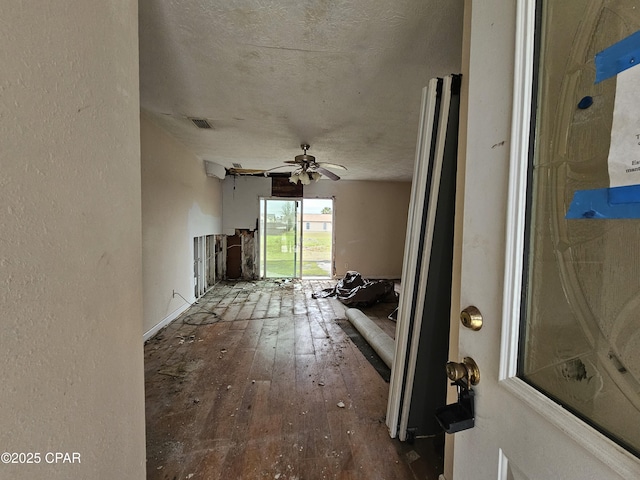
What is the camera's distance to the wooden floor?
1416mm

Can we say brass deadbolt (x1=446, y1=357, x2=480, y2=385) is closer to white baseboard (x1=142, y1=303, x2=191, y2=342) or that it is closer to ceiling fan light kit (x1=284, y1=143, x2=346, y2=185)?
ceiling fan light kit (x1=284, y1=143, x2=346, y2=185)

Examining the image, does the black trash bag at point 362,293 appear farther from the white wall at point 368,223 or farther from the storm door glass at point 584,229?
the storm door glass at point 584,229

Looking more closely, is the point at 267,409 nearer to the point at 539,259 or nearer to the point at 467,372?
the point at 467,372

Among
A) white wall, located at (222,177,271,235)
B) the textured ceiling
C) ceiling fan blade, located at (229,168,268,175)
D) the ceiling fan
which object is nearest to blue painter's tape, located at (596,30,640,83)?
the textured ceiling

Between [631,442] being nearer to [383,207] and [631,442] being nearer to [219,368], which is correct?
[219,368]

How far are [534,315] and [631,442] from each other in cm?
22

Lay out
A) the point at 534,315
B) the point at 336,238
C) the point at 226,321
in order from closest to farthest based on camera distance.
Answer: the point at 534,315, the point at 226,321, the point at 336,238

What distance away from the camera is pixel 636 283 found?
0.43 meters

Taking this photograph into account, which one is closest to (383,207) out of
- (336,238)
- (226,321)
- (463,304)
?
(336,238)

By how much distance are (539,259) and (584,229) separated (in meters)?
0.09

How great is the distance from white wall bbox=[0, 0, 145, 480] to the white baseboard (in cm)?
224

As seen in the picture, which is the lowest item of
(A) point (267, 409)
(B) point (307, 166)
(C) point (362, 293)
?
(A) point (267, 409)

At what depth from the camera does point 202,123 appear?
300cm

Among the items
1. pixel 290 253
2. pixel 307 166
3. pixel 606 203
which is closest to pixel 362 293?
pixel 307 166
